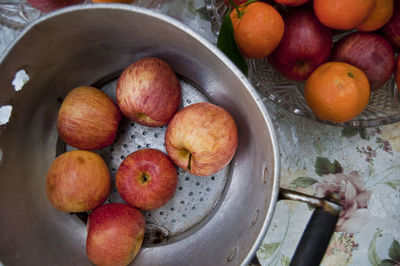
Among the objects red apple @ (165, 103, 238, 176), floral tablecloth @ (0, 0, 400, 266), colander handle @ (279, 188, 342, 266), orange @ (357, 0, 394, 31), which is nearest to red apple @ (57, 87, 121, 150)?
red apple @ (165, 103, 238, 176)

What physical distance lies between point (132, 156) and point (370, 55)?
422 mm

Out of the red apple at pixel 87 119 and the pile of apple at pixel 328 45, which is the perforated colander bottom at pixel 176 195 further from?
the pile of apple at pixel 328 45

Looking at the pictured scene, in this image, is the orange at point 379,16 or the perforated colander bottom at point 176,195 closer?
the orange at point 379,16

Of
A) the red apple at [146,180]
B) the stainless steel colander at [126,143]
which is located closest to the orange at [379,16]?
the stainless steel colander at [126,143]

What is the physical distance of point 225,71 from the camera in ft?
1.57

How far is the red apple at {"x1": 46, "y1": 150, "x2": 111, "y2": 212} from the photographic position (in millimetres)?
511

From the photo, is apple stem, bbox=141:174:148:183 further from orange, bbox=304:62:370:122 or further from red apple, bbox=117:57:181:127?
orange, bbox=304:62:370:122

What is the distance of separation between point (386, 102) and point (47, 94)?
2.02ft

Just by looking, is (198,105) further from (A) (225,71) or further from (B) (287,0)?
(B) (287,0)

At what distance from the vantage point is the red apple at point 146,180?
53 cm

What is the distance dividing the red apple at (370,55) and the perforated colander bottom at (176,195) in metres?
0.26

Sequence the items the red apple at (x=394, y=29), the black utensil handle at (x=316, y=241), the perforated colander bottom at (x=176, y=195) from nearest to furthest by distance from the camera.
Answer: the black utensil handle at (x=316, y=241)
the red apple at (x=394, y=29)
the perforated colander bottom at (x=176, y=195)

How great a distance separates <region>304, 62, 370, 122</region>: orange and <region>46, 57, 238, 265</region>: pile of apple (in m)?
0.14

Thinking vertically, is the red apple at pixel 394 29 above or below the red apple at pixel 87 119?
above
